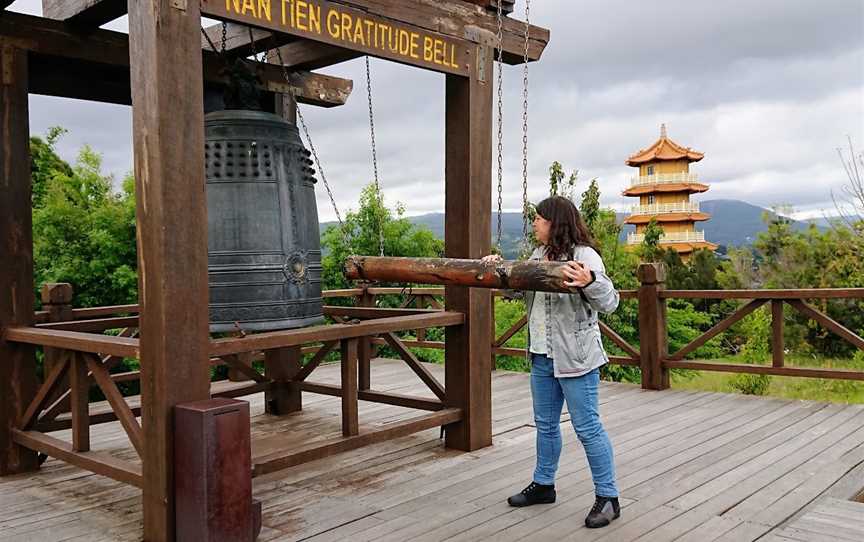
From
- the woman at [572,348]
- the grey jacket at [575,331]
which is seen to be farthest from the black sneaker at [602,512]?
the grey jacket at [575,331]

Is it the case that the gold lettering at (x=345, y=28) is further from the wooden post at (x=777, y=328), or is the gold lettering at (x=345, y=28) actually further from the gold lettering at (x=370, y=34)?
the wooden post at (x=777, y=328)

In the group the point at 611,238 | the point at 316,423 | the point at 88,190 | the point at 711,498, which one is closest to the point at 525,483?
the point at 711,498

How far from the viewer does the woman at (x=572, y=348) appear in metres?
3.45

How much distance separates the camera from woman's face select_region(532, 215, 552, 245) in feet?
11.7

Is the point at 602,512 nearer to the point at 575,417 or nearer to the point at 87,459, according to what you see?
the point at 575,417

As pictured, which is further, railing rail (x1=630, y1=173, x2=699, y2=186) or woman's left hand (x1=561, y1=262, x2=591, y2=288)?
railing rail (x1=630, y1=173, x2=699, y2=186)

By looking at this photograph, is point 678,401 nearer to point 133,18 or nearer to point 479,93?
point 479,93

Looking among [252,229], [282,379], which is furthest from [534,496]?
[282,379]

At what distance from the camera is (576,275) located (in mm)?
3168

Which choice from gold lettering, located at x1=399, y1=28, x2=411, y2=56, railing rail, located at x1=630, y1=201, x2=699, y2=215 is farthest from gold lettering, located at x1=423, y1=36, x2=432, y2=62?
railing rail, located at x1=630, y1=201, x2=699, y2=215

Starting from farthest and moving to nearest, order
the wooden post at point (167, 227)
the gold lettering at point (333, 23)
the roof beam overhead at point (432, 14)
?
the roof beam overhead at point (432, 14), the gold lettering at point (333, 23), the wooden post at point (167, 227)

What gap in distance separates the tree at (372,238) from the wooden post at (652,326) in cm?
1222

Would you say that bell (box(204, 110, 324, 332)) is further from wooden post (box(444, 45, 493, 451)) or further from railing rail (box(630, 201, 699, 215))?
railing rail (box(630, 201, 699, 215))

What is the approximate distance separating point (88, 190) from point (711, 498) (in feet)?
74.7
